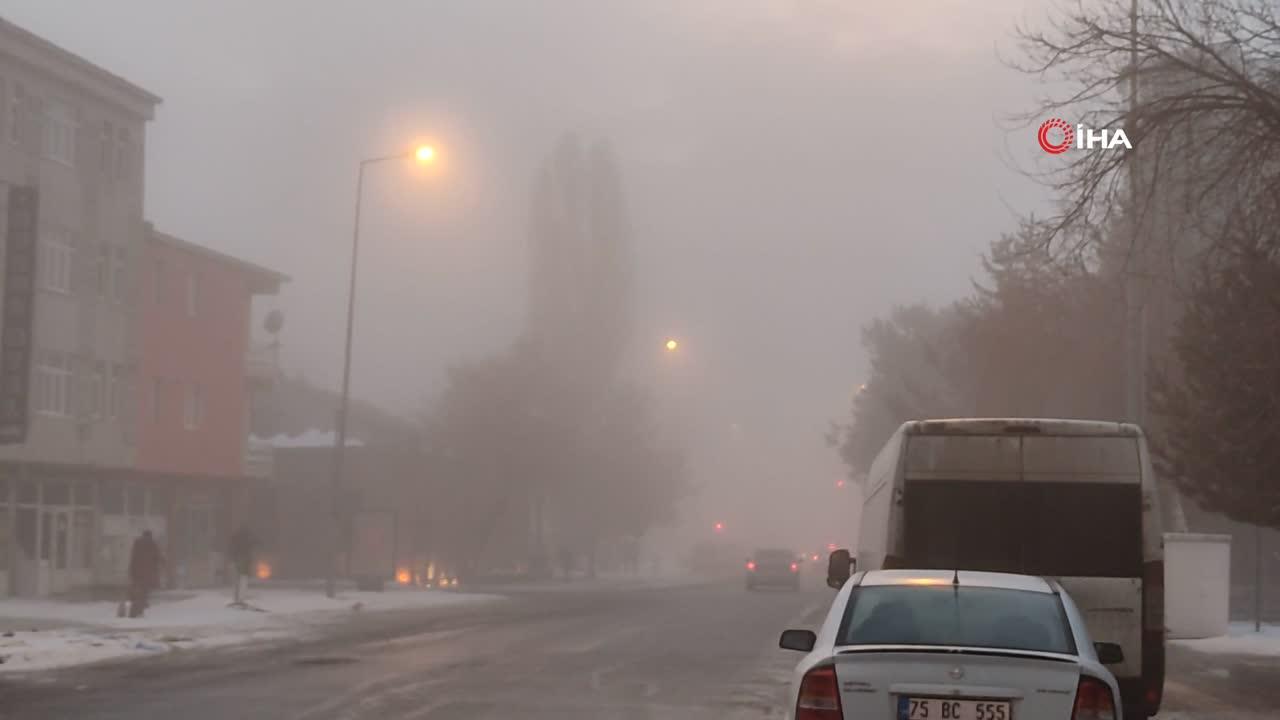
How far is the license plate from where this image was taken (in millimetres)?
8648

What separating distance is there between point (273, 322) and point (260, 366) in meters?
10.2

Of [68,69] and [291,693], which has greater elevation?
[68,69]

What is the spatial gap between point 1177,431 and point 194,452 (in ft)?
111

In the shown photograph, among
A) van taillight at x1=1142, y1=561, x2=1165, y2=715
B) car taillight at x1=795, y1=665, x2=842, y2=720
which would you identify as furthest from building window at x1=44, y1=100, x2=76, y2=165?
car taillight at x1=795, y1=665, x2=842, y2=720

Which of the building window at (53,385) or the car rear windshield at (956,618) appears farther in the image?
the building window at (53,385)

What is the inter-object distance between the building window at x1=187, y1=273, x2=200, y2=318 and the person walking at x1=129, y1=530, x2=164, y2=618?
57.7 feet

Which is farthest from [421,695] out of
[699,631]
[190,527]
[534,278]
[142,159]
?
[534,278]

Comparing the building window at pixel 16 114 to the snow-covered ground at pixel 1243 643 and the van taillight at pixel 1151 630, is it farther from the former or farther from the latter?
the van taillight at pixel 1151 630

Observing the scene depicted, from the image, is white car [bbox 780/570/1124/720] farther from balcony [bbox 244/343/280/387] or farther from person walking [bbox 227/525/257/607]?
balcony [bbox 244/343/280/387]

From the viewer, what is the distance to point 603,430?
83.0 m

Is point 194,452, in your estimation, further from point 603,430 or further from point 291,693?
point 291,693

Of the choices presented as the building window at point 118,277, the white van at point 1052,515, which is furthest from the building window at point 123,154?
the white van at point 1052,515

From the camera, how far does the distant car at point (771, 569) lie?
206ft

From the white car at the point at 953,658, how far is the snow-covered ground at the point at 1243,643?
2026 cm
